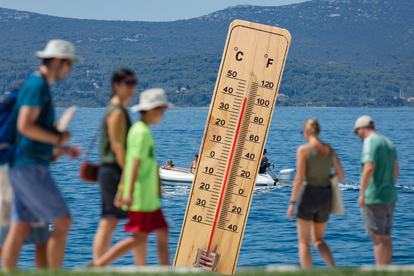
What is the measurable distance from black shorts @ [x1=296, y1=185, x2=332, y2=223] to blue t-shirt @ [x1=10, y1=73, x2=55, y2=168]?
2456 mm

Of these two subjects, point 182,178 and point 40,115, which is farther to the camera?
point 182,178

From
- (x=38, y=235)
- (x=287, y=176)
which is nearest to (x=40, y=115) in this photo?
(x=38, y=235)

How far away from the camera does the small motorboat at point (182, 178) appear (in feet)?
90.8

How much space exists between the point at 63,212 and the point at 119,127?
796 mm

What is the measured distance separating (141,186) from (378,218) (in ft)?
8.46

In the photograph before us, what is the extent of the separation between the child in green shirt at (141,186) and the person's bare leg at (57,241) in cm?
32

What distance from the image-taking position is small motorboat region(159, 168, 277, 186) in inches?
1089

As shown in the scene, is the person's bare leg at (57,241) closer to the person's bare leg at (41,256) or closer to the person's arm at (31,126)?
the person's bare leg at (41,256)

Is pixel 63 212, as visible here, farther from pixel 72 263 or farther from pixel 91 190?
pixel 91 190

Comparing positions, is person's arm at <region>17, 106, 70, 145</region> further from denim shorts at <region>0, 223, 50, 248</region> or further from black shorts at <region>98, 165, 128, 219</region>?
denim shorts at <region>0, 223, 50, 248</region>

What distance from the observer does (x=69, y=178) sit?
105 ft

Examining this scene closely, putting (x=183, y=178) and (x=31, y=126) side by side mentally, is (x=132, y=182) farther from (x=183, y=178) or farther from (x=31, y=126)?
(x=183, y=178)

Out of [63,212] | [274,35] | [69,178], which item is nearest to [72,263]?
[274,35]

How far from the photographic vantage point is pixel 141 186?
14.1 feet
